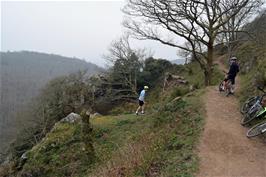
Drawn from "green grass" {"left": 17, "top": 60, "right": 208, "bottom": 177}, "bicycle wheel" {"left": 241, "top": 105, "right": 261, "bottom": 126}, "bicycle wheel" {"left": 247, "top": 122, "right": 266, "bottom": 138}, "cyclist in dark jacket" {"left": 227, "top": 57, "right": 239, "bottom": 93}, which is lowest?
"green grass" {"left": 17, "top": 60, "right": 208, "bottom": 177}

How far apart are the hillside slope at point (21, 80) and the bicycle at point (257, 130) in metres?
28.5

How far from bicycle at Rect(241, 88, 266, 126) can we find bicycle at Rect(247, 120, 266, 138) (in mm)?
772

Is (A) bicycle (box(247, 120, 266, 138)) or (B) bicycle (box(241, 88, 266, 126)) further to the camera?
(B) bicycle (box(241, 88, 266, 126))

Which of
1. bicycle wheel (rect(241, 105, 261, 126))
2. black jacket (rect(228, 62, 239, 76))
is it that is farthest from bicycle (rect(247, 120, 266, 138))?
black jacket (rect(228, 62, 239, 76))

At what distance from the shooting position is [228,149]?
10.4m

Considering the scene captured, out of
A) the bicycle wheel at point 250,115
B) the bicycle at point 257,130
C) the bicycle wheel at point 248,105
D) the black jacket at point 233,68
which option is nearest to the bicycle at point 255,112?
the bicycle wheel at point 250,115

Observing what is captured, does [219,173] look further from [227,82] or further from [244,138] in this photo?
[227,82]

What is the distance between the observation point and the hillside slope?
4641 cm

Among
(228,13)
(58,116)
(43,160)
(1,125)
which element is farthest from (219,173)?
(1,125)

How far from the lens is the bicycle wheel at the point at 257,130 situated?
10.7m

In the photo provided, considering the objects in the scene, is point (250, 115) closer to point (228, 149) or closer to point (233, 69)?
point (228, 149)

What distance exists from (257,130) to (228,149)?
4.40 feet

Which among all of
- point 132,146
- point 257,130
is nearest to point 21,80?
point 132,146

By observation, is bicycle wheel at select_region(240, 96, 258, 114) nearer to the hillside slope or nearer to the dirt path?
the dirt path
